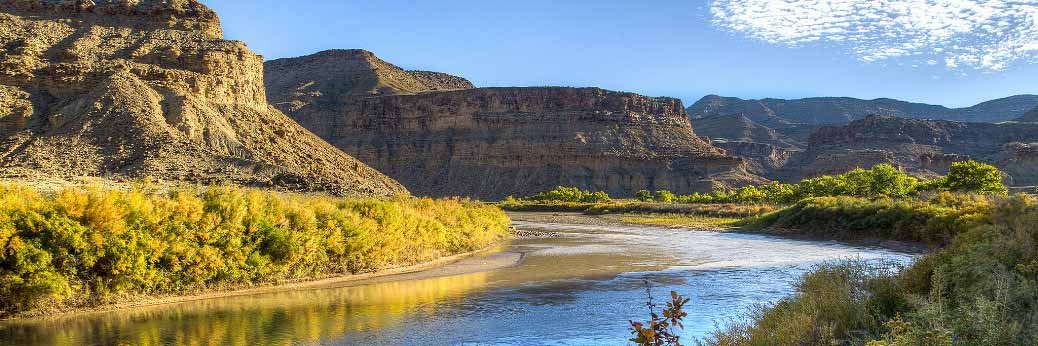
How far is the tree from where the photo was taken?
51106 millimetres

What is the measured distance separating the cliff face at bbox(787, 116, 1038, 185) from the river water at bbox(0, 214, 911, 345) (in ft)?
385

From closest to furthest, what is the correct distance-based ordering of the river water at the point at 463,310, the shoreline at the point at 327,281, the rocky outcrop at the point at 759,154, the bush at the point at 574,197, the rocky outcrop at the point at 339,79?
the river water at the point at 463,310 → the shoreline at the point at 327,281 → the bush at the point at 574,197 → the rocky outcrop at the point at 339,79 → the rocky outcrop at the point at 759,154

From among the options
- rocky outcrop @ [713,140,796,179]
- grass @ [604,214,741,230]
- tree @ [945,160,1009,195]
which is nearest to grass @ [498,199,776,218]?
grass @ [604,214,741,230]

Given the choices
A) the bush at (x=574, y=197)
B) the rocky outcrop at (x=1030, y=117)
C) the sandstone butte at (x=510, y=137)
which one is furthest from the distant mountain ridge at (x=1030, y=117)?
the bush at (x=574, y=197)

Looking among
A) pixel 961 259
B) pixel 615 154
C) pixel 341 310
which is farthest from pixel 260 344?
pixel 615 154

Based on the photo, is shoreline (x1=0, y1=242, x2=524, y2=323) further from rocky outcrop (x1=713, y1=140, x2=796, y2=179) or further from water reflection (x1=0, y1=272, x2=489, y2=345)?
rocky outcrop (x1=713, y1=140, x2=796, y2=179)

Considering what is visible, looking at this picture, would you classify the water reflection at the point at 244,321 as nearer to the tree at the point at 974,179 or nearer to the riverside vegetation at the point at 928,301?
the riverside vegetation at the point at 928,301

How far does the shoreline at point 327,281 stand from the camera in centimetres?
1523

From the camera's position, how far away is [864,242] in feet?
121

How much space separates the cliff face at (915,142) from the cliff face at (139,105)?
111 meters

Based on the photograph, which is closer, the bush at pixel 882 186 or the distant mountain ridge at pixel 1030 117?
the bush at pixel 882 186

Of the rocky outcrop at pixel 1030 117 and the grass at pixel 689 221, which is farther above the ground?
the rocky outcrop at pixel 1030 117

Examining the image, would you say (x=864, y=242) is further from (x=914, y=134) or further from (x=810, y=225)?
(x=914, y=134)

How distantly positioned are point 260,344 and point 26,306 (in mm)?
5767
